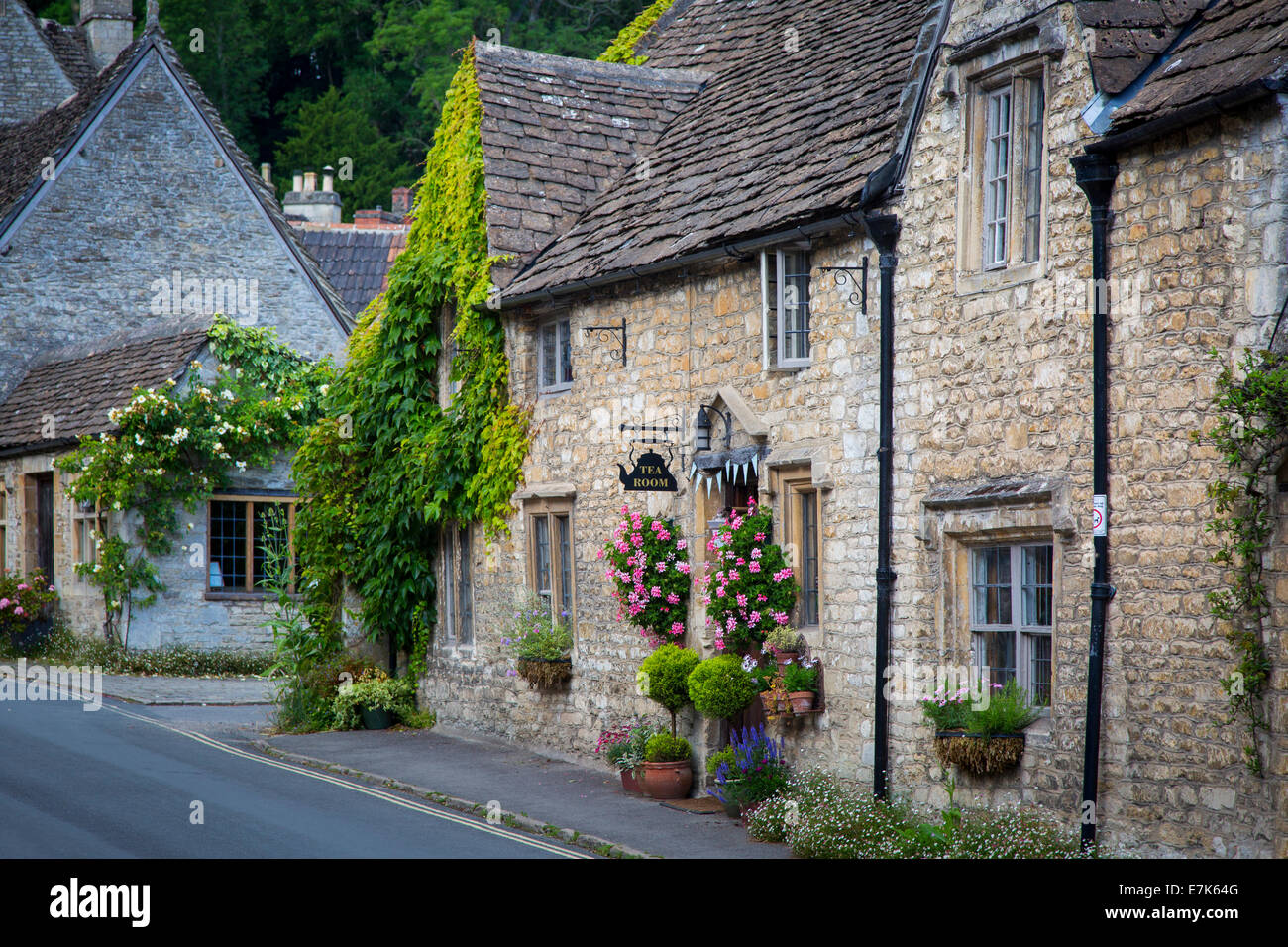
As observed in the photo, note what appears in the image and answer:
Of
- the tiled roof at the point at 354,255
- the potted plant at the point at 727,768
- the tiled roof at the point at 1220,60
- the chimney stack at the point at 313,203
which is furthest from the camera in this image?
the chimney stack at the point at 313,203

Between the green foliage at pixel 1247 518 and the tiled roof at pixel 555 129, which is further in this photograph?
the tiled roof at pixel 555 129

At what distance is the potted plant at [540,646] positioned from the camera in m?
16.3

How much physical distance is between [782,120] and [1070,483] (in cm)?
633

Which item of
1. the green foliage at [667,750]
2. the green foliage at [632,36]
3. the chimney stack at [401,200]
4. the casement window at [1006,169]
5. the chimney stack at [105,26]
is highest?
the chimney stack at [105,26]

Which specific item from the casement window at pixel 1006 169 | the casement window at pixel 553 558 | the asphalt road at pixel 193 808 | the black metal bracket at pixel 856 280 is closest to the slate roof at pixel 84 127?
the casement window at pixel 553 558

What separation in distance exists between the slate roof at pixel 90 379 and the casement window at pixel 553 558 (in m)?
10.5

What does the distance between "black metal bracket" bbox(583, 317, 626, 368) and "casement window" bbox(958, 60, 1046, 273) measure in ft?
16.3

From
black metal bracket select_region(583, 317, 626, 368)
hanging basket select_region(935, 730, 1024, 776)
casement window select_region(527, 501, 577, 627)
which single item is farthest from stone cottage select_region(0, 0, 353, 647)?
hanging basket select_region(935, 730, 1024, 776)

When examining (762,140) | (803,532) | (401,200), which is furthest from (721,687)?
(401,200)

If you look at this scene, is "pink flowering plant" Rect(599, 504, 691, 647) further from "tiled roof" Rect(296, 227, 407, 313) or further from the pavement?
"tiled roof" Rect(296, 227, 407, 313)

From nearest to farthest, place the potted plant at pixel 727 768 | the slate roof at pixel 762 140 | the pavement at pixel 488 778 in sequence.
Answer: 1. the pavement at pixel 488 778
2. the potted plant at pixel 727 768
3. the slate roof at pixel 762 140

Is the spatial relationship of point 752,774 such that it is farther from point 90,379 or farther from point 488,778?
point 90,379

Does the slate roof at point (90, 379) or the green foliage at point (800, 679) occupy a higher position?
the slate roof at point (90, 379)

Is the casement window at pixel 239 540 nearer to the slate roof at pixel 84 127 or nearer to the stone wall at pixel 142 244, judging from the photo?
the stone wall at pixel 142 244
